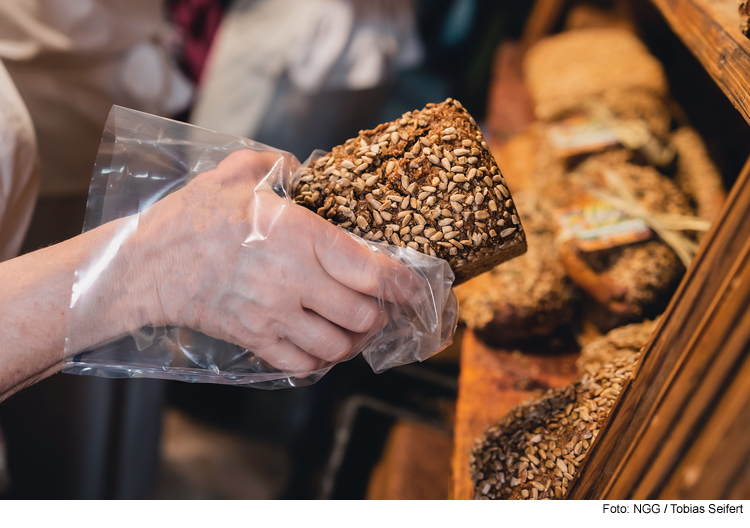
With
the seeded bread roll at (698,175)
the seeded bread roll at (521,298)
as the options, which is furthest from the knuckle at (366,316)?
the seeded bread roll at (698,175)


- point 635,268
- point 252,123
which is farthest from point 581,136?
point 252,123

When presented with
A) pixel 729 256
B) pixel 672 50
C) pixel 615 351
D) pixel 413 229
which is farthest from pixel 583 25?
pixel 729 256

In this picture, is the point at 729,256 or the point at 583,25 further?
the point at 583,25

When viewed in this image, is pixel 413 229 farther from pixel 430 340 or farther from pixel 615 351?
pixel 615 351

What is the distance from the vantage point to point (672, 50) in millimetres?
1675

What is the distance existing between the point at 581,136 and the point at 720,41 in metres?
0.71

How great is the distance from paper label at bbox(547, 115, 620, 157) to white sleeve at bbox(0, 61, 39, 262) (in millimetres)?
1349

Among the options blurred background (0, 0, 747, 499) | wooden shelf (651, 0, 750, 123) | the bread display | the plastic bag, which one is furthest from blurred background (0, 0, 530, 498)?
wooden shelf (651, 0, 750, 123)

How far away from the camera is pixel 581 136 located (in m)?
1.43

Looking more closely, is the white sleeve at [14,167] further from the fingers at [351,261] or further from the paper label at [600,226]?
the paper label at [600,226]

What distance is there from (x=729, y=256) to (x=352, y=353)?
19.2 inches

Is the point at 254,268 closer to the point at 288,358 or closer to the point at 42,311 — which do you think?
the point at 288,358

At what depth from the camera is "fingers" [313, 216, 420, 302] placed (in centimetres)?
61

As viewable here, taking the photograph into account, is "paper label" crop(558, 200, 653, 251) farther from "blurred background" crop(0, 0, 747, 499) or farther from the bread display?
"blurred background" crop(0, 0, 747, 499)
